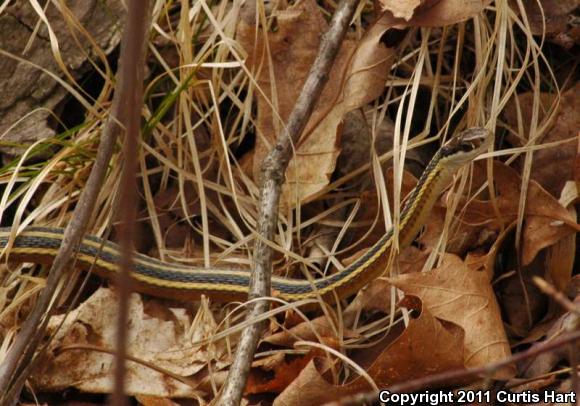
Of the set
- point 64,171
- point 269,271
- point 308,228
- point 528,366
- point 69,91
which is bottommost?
point 528,366

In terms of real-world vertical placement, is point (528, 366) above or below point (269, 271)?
below

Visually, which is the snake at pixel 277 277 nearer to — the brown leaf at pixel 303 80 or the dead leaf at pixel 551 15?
the brown leaf at pixel 303 80

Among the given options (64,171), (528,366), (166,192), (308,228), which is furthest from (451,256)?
(64,171)

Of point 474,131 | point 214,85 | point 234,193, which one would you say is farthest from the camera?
point 214,85

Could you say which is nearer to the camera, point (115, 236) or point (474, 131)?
point (474, 131)

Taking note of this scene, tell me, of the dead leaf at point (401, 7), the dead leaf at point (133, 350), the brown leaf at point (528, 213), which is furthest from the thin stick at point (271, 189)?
the brown leaf at point (528, 213)

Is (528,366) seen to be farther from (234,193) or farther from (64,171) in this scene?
(64,171)

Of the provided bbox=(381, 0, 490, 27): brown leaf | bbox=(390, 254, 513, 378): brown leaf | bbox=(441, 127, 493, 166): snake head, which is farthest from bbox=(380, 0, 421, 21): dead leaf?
bbox=(390, 254, 513, 378): brown leaf
